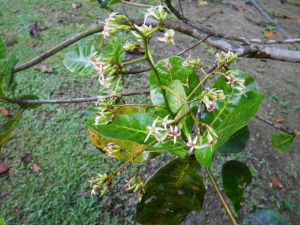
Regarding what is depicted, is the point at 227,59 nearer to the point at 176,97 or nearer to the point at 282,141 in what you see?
the point at 176,97

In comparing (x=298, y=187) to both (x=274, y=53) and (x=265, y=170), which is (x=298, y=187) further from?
(x=274, y=53)

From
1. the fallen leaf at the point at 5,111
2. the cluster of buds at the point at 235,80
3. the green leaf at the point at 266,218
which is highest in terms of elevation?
the cluster of buds at the point at 235,80

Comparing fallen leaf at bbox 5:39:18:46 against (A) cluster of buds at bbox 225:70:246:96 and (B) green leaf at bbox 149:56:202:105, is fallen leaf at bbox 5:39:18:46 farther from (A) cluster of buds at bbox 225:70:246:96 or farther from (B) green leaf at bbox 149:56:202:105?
(A) cluster of buds at bbox 225:70:246:96

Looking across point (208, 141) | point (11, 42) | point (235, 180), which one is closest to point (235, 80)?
point (208, 141)

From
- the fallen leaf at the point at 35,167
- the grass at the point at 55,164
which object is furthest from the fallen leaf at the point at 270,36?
the fallen leaf at the point at 35,167

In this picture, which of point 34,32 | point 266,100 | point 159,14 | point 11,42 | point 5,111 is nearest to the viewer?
point 159,14

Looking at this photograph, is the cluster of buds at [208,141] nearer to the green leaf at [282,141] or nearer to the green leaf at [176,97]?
the green leaf at [176,97]

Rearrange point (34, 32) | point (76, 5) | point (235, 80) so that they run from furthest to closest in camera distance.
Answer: point (76, 5) < point (34, 32) < point (235, 80)
